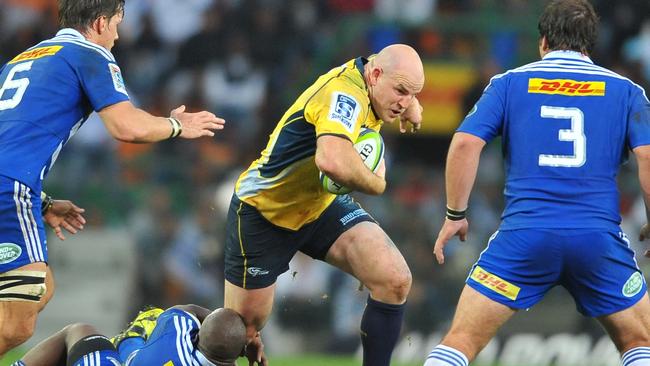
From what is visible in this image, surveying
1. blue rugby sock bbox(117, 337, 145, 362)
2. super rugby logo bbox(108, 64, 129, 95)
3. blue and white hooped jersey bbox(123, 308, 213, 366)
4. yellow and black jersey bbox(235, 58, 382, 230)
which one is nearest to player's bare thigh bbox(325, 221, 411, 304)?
yellow and black jersey bbox(235, 58, 382, 230)

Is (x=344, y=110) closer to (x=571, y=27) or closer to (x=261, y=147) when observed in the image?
(x=571, y=27)

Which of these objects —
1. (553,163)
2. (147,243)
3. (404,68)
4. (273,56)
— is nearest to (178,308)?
(404,68)

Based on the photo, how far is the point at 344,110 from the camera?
22.4 ft

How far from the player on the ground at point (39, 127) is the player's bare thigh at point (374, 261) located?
1261 millimetres

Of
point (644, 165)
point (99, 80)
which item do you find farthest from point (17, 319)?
point (644, 165)

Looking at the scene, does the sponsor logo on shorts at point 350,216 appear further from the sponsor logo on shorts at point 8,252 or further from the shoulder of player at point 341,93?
the sponsor logo on shorts at point 8,252

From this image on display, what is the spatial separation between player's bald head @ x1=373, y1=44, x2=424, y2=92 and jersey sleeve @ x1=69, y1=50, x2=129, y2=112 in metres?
1.56

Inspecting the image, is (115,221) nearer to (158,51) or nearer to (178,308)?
(158,51)

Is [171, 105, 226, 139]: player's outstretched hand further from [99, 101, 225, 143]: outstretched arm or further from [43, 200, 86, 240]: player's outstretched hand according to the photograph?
[43, 200, 86, 240]: player's outstretched hand

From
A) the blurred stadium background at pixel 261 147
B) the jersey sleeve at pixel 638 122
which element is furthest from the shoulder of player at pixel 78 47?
the blurred stadium background at pixel 261 147

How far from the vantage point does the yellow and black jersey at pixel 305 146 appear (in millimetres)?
6840

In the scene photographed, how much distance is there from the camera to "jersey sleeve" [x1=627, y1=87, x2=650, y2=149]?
20.9ft

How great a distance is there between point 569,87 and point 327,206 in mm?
1896

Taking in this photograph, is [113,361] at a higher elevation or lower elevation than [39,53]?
lower
